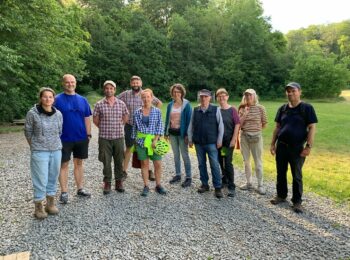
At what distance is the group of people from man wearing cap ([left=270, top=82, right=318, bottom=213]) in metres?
0.01

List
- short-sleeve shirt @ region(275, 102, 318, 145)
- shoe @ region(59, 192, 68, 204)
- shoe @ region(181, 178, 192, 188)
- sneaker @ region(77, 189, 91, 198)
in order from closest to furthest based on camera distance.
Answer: short-sleeve shirt @ region(275, 102, 318, 145) < shoe @ region(59, 192, 68, 204) < sneaker @ region(77, 189, 91, 198) < shoe @ region(181, 178, 192, 188)

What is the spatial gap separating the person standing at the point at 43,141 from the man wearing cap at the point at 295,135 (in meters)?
3.38

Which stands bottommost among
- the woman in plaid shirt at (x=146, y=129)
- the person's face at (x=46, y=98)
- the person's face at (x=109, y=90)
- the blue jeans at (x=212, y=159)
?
the blue jeans at (x=212, y=159)

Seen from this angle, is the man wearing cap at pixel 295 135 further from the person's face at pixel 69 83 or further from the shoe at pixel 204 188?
the person's face at pixel 69 83

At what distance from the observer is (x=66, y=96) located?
508 cm

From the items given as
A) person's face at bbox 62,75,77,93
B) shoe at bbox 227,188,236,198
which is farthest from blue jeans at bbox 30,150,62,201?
shoe at bbox 227,188,236,198

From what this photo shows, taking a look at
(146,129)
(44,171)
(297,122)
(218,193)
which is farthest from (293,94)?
(44,171)

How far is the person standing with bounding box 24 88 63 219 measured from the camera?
4.46m

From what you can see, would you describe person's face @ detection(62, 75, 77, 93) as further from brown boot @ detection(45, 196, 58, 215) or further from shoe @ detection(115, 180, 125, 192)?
shoe @ detection(115, 180, 125, 192)

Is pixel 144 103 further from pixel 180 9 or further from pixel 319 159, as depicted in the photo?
pixel 180 9

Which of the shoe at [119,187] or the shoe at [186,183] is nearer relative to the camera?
the shoe at [119,187]

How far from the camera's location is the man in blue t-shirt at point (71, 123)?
16.4ft

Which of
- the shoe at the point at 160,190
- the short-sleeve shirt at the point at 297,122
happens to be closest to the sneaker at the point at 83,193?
the shoe at the point at 160,190

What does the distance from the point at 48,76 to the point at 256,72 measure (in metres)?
35.6
